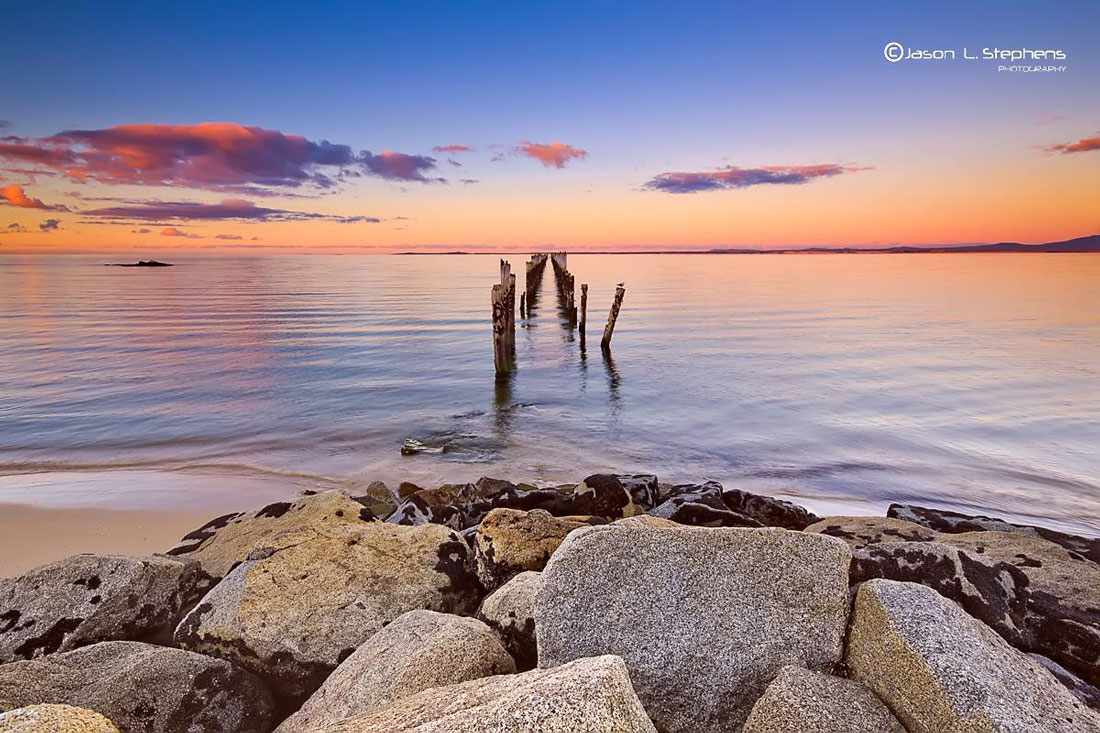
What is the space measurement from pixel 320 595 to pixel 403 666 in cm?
122

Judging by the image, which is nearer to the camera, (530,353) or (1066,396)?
(1066,396)

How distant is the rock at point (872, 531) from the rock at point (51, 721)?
471 cm

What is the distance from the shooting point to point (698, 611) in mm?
2992

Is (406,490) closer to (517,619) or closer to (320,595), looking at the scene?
(320,595)

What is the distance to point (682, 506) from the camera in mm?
6125

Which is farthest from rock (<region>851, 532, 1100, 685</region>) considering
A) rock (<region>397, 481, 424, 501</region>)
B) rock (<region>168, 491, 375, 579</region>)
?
rock (<region>397, 481, 424, 501</region>)

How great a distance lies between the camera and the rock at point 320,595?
3.71 meters

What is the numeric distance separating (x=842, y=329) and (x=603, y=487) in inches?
1032

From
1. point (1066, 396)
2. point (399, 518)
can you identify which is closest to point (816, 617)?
point (399, 518)

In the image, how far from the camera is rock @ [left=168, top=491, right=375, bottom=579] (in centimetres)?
532

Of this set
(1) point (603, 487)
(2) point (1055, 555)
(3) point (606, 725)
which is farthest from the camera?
(1) point (603, 487)

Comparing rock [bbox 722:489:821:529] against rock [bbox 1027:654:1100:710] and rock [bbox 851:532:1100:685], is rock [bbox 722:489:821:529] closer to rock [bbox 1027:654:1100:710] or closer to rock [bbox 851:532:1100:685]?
rock [bbox 851:532:1100:685]

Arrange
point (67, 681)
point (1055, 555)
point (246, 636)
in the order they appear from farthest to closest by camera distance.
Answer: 1. point (1055, 555)
2. point (246, 636)
3. point (67, 681)

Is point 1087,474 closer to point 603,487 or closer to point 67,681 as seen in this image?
point 603,487
